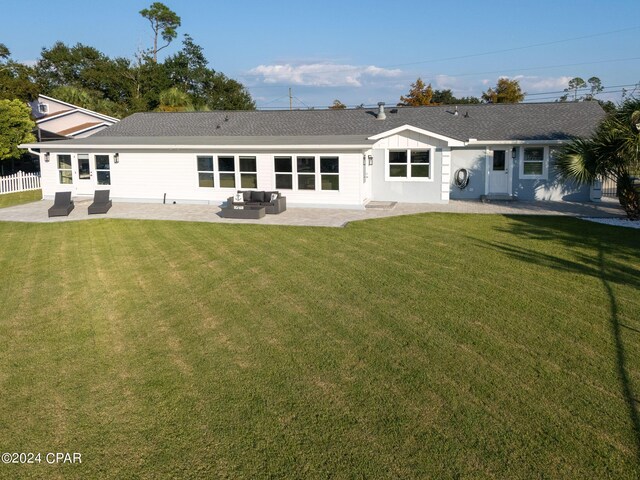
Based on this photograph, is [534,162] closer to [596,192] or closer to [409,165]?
[596,192]

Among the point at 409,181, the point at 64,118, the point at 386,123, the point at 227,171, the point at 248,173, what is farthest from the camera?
the point at 64,118

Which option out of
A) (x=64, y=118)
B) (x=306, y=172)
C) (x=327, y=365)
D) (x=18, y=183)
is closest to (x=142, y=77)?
(x=64, y=118)

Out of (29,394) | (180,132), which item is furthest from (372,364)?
(180,132)

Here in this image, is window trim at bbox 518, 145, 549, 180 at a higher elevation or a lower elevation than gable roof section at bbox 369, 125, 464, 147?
lower

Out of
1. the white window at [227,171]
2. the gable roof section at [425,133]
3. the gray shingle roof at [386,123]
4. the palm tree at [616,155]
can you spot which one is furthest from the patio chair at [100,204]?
the palm tree at [616,155]

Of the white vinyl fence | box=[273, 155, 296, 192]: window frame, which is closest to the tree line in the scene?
the white vinyl fence

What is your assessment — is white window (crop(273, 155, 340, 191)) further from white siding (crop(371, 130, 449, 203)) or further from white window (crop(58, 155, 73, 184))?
white window (crop(58, 155, 73, 184))
